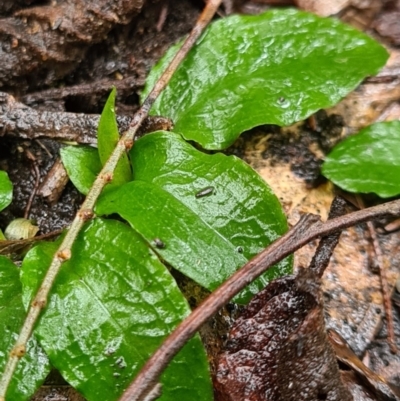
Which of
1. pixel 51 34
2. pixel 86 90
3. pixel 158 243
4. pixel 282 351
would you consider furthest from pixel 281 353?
pixel 51 34

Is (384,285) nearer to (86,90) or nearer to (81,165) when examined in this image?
(81,165)

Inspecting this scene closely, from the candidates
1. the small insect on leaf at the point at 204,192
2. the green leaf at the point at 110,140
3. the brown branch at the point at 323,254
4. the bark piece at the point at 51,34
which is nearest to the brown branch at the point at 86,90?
Answer: the bark piece at the point at 51,34

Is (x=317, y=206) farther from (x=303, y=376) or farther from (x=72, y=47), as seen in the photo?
(x=72, y=47)

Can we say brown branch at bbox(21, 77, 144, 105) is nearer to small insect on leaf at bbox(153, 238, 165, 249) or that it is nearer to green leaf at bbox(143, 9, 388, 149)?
green leaf at bbox(143, 9, 388, 149)

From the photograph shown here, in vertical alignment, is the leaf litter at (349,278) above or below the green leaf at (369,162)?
below

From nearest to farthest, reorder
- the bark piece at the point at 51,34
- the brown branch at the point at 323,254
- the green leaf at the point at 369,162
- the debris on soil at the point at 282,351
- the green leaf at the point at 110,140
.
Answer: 1. the debris on soil at the point at 282,351
2. the brown branch at the point at 323,254
3. the green leaf at the point at 110,140
4. the green leaf at the point at 369,162
5. the bark piece at the point at 51,34

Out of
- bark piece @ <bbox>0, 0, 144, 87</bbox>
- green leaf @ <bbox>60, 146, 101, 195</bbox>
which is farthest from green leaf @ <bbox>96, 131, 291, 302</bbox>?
bark piece @ <bbox>0, 0, 144, 87</bbox>

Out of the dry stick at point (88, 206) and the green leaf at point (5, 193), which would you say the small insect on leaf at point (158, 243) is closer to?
the dry stick at point (88, 206)
